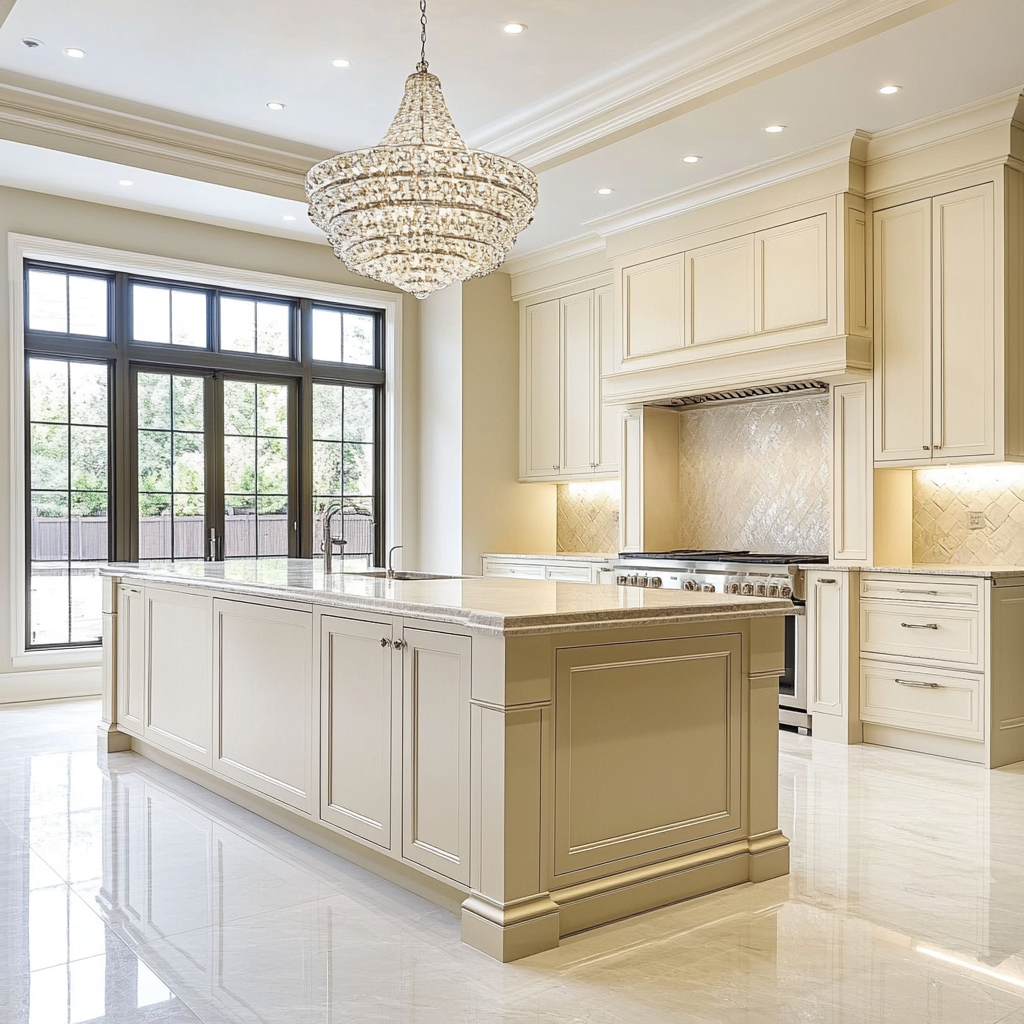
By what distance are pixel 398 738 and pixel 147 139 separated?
4.34 meters

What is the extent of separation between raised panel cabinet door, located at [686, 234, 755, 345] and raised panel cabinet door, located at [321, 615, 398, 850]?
3433mm

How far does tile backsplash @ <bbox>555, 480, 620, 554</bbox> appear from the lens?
7539mm

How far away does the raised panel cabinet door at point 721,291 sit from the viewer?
224 inches

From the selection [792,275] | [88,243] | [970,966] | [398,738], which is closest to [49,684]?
[88,243]

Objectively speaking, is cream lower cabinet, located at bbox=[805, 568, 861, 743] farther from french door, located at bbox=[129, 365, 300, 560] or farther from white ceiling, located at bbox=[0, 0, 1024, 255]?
french door, located at bbox=[129, 365, 300, 560]

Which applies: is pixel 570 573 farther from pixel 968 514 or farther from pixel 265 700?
pixel 265 700

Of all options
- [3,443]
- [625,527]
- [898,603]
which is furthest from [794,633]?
[3,443]

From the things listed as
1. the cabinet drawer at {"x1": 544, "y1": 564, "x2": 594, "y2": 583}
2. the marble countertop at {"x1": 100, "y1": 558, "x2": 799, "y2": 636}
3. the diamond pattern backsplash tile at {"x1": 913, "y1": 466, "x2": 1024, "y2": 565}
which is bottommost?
the cabinet drawer at {"x1": 544, "y1": 564, "x2": 594, "y2": 583}

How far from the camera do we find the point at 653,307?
247 inches

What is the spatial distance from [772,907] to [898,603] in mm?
2531

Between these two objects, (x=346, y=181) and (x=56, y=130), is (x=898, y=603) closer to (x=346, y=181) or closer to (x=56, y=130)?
(x=346, y=181)

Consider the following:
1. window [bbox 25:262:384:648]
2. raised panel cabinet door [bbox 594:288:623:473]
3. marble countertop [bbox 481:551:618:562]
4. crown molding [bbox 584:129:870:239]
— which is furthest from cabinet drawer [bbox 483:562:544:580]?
crown molding [bbox 584:129:870:239]

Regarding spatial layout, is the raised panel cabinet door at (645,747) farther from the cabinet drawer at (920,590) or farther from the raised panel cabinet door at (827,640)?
the raised panel cabinet door at (827,640)

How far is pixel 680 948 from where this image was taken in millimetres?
2584
